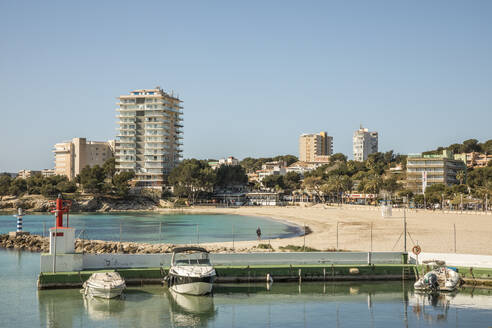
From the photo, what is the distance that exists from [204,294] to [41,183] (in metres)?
141

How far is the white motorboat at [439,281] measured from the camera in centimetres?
3092

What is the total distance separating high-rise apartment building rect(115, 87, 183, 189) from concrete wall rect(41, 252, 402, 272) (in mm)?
143804

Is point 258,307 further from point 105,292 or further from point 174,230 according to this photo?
point 174,230

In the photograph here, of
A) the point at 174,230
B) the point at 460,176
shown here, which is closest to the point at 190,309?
Result: the point at 174,230

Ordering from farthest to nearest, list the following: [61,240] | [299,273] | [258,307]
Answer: [299,273] → [61,240] → [258,307]

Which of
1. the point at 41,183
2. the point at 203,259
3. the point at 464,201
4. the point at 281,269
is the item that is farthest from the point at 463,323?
the point at 41,183

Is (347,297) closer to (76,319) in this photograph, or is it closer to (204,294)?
(204,294)

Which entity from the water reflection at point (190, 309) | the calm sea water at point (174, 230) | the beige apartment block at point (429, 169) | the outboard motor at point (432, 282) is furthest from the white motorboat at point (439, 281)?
the beige apartment block at point (429, 169)

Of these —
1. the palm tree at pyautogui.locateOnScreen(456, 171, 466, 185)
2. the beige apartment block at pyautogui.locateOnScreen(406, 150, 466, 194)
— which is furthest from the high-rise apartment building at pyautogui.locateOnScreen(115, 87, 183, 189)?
the palm tree at pyautogui.locateOnScreen(456, 171, 466, 185)

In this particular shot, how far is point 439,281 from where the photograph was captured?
102ft

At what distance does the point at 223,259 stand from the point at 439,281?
13376mm

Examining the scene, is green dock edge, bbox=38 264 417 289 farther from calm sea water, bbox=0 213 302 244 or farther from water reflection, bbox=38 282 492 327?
calm sea water, bbox=0 213 302 244

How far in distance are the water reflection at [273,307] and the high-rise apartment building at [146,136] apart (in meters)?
147

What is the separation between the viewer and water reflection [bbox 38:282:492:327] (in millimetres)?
25359
